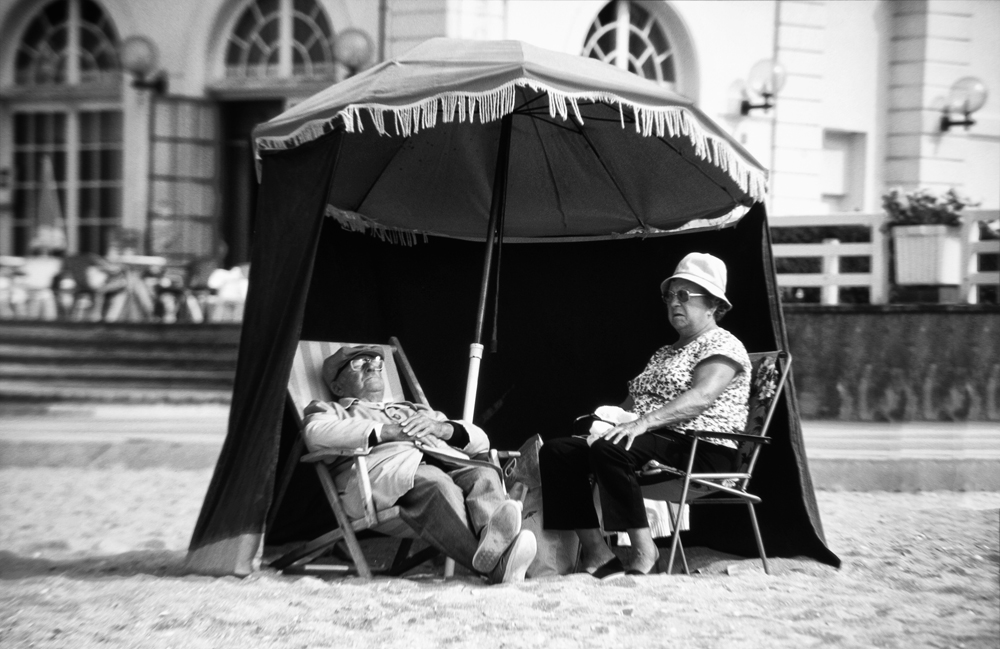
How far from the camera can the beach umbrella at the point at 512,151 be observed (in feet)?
13.0

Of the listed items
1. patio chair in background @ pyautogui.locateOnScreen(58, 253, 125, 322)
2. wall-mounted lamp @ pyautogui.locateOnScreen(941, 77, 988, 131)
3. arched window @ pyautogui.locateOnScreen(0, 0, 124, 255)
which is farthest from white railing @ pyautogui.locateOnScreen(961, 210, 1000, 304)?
arched window @ pyautogui.locateOnScreen(0, 0, 124, 255)

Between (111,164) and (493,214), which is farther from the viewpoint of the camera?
(111,164)

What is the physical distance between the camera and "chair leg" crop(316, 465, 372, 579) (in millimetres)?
4062

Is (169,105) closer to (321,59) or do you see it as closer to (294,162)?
(321,59)

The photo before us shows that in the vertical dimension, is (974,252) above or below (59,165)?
below

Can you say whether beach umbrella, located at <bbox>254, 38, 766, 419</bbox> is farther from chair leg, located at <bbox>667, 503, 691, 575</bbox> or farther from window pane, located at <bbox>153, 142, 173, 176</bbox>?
window pane, located at <bbox>153, 142, 173, 176</bbox>

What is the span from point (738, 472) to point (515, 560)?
1.00 metres

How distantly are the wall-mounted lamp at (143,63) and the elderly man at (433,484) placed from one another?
8.54 metres

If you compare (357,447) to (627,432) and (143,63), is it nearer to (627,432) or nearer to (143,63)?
→ (627,432)

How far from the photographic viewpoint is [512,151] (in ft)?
16.8

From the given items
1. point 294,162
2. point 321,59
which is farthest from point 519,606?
point 321,59

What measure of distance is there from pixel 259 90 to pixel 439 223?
7049mm

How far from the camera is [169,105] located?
468 inches

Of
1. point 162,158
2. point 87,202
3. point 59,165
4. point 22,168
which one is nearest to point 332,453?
point 162,158
